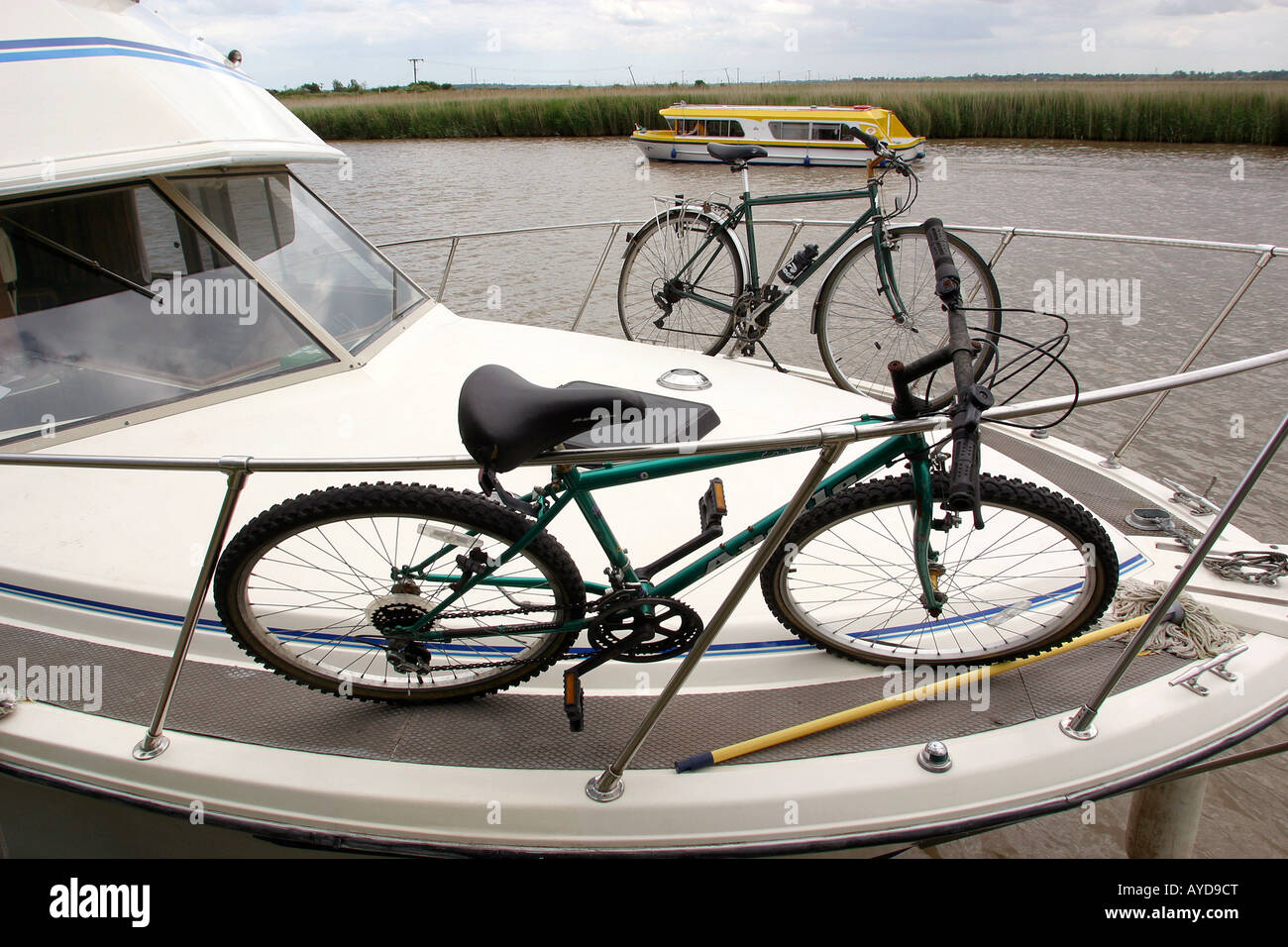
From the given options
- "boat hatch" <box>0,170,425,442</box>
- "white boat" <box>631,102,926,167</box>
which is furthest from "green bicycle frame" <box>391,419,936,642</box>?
"white boat" <box>631,102,926,167</box>

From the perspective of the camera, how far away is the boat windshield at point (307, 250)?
2711 millimetres

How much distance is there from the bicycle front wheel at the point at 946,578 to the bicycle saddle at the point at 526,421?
1.81 feet

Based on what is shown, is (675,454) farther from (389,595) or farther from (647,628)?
(389,595)

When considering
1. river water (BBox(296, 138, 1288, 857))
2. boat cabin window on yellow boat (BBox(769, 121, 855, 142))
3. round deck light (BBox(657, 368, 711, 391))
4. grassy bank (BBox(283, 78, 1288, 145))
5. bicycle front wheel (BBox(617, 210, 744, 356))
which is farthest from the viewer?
boat cabin window on yellow boat (BBox(769, 121, 855, 142))

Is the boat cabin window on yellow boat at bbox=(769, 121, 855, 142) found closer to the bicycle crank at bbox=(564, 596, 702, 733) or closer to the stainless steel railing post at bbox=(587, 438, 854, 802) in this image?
the bicycle crank at bbox=(564, 596, 702, 733)

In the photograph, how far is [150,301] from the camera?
2520mm

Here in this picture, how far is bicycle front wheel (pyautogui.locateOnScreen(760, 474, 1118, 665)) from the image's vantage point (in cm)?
175

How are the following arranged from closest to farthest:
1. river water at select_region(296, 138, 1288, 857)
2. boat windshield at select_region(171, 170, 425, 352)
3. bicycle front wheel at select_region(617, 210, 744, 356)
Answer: boat windshield at select_region(171, 170, 425, 352) < river water at select_region(296, 138, 1288, 857) < bicycle front wheel at select_region(617, 210, 744, 356)

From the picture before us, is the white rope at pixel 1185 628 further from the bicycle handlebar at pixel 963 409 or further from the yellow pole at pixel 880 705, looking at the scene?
the bicycle handlebar at pixel 963 409

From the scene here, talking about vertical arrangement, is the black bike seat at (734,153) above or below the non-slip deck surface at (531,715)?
above

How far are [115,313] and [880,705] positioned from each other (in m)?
2.55

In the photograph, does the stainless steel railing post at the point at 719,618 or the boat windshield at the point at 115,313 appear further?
the boat windshield at the point at 115,313

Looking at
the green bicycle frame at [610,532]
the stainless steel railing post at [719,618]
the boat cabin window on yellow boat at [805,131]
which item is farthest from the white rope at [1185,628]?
the boat cabin window on yellow boat at [805,131]
